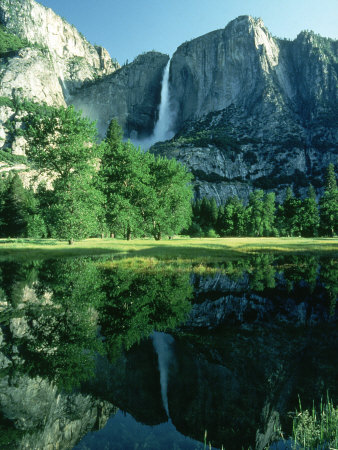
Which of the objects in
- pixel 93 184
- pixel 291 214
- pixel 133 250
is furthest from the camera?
pixel 291 214

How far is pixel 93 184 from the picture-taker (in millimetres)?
37562

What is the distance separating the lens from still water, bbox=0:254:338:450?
11.7 feet

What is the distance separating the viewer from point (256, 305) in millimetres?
9555

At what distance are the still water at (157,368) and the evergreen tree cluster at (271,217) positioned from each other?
8313cm

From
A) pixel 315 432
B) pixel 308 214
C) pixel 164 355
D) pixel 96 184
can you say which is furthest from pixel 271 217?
pixel 315 432

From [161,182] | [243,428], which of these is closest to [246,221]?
[161,182]

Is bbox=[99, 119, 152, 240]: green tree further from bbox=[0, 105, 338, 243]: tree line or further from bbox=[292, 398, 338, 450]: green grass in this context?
bbox=[292, 398, 338, 450]: green grass

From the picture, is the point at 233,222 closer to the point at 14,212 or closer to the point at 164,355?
the point at 14,212

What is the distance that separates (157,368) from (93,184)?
34.9m

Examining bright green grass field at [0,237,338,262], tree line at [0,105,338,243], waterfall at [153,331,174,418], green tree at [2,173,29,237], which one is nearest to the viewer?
waterfall at [153,331,174,418]

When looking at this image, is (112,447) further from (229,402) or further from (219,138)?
(219,138)

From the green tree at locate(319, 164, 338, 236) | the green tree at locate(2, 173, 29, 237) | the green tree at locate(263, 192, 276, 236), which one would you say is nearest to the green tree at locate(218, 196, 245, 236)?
the green tree at locate(263, 192, 276, 236)

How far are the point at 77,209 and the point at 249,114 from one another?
196m

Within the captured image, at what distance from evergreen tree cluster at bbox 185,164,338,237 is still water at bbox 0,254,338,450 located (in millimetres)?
83126
